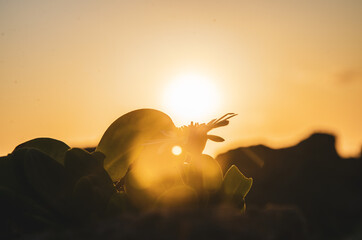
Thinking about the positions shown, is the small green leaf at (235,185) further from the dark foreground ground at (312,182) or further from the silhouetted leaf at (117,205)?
the silhouetted leaf at (117,205)

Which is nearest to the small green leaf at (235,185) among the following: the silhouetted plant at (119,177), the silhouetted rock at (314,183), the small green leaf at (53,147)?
the silhouetted plant at (119,177)

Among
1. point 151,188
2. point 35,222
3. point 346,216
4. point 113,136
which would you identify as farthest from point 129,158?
point 346,216

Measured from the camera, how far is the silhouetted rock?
11.2 metres

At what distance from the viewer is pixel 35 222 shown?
3.26ft

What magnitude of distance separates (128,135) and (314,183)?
1270 cm

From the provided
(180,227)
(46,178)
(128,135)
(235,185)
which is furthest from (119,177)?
(180,227)

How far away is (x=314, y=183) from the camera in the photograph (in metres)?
12.7

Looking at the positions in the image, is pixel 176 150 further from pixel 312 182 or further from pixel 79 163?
pixel 312 182

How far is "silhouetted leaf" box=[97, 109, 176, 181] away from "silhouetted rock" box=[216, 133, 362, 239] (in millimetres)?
9680

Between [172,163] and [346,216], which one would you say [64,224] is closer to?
[172,163]

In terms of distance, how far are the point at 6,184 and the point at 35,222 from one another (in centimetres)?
16

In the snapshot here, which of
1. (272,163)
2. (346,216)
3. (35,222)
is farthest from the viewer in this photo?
(346,216)

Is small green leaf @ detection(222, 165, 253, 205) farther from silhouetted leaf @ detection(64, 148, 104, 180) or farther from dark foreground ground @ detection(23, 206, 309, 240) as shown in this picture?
silhouetted leaf @ detection(64, 148, 104, 180)

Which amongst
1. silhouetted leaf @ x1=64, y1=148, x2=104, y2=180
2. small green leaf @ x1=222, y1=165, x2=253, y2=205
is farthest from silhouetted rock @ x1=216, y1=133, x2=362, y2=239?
silhouetted leaf @ x1=64, y1=148, x2=104, y2=180
